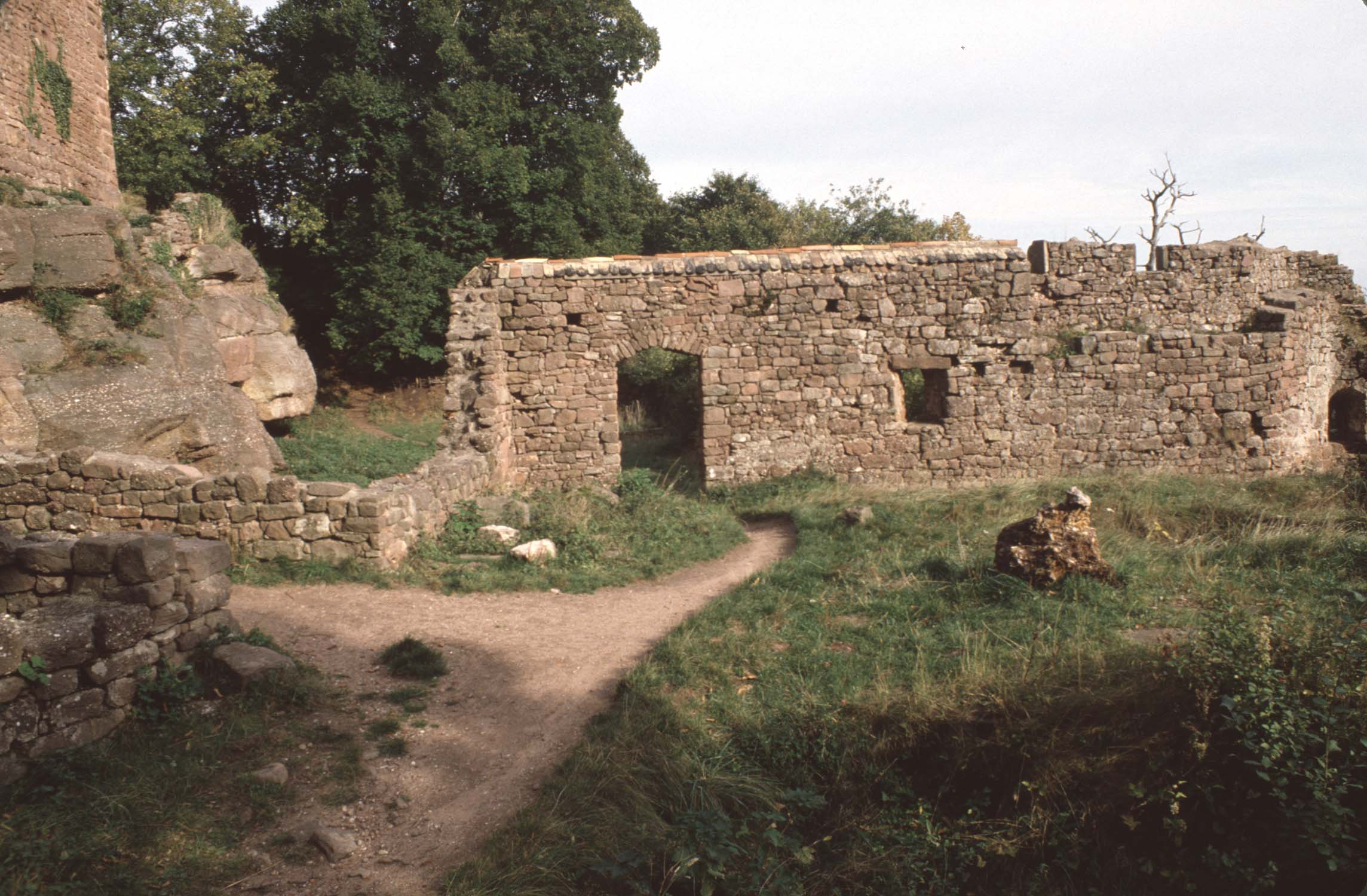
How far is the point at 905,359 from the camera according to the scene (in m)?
12.5

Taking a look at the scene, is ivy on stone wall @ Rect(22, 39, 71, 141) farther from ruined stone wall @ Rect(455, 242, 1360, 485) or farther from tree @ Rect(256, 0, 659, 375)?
ruined stone wall @ Rect(455, 242, 1360, 485)

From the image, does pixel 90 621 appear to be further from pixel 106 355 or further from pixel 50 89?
pixel 50 89

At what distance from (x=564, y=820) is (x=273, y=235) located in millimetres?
23900

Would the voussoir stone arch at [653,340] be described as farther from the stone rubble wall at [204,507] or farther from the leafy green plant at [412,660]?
the leafy green plant at [412,660]

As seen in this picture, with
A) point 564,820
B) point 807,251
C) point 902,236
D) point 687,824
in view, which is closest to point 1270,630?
point 687,824

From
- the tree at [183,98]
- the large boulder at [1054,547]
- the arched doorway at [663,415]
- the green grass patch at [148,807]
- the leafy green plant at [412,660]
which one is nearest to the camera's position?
the green grass patch at [148,807]

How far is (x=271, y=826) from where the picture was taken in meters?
3.99

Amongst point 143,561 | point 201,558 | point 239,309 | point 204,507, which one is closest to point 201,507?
point 204,507

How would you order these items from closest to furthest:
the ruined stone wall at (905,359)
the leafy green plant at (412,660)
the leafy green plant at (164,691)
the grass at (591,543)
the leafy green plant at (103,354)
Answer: the leafy green plant at (164,691), the leafy green plant at (412,660), the grass at (591,543), the leafy green plant at (103,354), the ruined stone wall at (905,359)

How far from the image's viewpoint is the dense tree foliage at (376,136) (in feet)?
69.9

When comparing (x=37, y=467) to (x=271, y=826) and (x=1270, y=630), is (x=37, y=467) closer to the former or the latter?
(x=271, y=826)

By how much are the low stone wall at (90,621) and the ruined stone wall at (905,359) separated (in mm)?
7065

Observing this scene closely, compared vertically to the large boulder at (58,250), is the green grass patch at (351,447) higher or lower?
lower

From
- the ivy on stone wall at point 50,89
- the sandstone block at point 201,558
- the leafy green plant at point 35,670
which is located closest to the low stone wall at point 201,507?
the sandstone block at point 201,558
